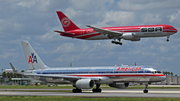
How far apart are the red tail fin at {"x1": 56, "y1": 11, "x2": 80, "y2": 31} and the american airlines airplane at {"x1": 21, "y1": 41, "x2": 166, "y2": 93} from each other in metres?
9.38

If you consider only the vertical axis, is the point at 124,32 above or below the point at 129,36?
above

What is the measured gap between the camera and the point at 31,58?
70.2m

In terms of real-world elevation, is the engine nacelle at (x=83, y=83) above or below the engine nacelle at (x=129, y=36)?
below

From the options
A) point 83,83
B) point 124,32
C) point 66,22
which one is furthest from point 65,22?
point 83,83

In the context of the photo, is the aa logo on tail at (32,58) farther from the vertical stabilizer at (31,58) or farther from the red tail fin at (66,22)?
the red tail fin at (66,22)

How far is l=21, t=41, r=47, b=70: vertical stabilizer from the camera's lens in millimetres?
69500

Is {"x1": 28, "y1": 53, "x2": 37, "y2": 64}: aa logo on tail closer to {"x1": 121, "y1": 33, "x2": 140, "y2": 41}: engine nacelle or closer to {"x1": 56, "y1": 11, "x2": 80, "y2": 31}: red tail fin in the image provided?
{"x1": 56, "y1": 11, "x2": 80, "y2": 31}: red tail fin

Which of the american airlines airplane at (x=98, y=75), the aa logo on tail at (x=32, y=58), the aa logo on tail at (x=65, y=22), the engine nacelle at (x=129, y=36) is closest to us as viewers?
the engine nacelle at (x=129, y=36)

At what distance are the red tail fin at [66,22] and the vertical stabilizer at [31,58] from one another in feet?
30.3

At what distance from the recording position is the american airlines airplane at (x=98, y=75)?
5547cm

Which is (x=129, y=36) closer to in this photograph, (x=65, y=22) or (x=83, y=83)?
(x=83, y=83)

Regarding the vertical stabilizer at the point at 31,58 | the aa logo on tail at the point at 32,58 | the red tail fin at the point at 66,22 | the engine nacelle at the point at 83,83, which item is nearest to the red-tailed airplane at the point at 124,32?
the red tail fin at the point at 66,22

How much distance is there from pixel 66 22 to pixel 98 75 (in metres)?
16.4

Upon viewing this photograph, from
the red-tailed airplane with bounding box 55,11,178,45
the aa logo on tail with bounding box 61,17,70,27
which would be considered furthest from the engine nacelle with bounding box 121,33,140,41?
the aa logo on tail with bounding box 61,17,70,27
